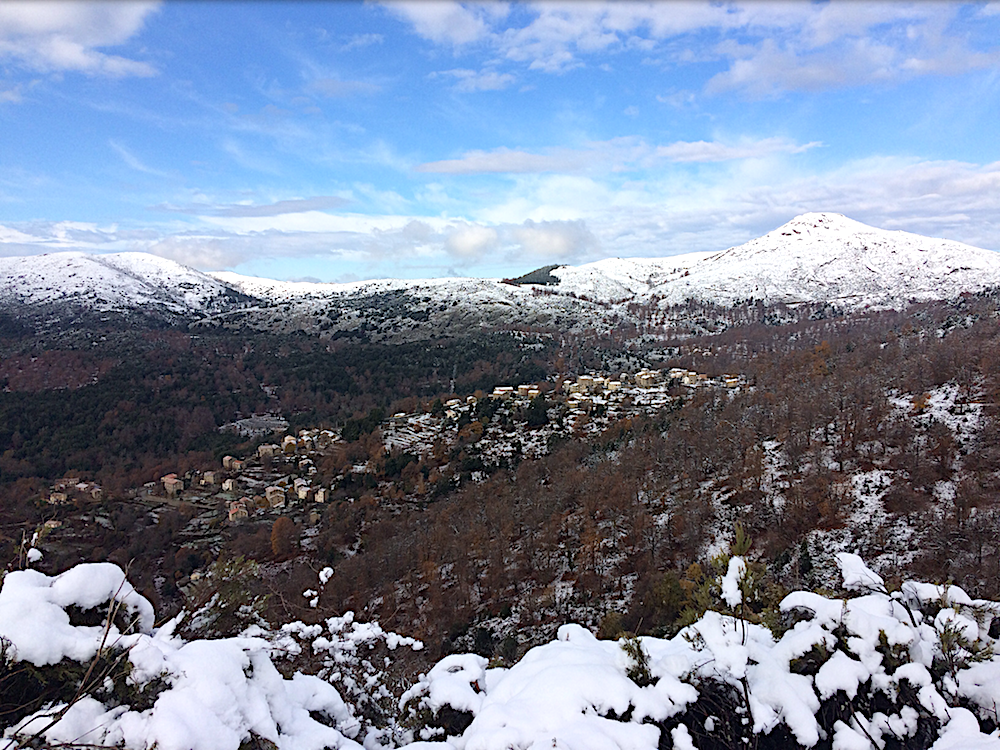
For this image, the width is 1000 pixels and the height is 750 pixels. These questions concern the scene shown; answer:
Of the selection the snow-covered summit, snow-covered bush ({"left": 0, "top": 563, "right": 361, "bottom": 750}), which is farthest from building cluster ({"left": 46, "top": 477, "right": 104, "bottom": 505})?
the snow-covered summit

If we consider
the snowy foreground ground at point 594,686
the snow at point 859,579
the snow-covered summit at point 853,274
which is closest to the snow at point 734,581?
the snowy foreground ground at point 594,686

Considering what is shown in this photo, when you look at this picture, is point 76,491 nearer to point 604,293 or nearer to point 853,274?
point 604,293

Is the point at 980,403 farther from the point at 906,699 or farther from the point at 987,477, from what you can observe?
the point at 906,699

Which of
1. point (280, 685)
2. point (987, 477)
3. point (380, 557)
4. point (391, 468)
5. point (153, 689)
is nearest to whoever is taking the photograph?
point (153, 689)

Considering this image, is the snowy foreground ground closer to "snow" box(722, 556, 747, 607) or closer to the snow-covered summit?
"snow" box(722, 556, 747, 607)

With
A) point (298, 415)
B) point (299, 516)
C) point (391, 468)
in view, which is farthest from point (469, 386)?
point (299, 516)

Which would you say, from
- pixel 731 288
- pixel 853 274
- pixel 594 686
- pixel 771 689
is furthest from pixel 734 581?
pixel 853 274

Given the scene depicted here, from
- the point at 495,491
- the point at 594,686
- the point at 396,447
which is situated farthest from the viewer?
the point at 396,447

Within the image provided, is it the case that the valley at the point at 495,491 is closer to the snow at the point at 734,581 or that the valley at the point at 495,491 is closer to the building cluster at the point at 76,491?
the snow at the point at 734,581
